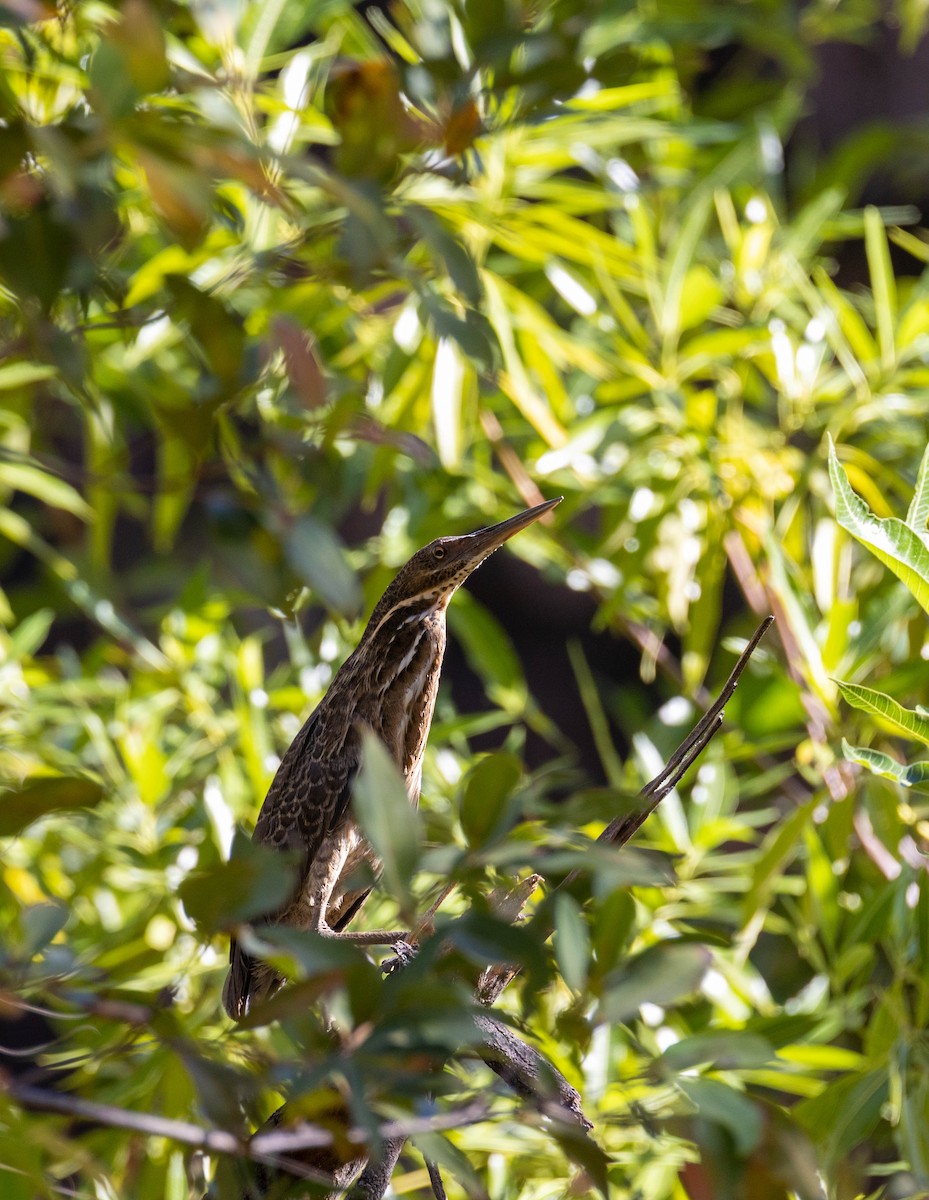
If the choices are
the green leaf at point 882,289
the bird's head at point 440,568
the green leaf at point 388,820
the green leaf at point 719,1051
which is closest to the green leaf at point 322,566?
the green leaf at point 388,820

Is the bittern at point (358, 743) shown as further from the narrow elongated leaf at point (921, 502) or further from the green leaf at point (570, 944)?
the green leaf at point (570, 944)

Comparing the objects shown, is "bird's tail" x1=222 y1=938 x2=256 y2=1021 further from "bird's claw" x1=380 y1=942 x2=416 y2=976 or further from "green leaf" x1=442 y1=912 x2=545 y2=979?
"green leaf" x1=442 y1=912 x2=545 y2=979

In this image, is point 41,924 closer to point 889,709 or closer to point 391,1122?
point 391,1122

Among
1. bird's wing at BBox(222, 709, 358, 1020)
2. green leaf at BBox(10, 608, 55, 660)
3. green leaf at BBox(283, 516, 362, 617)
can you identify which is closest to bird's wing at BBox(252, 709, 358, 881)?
bird's wing at BBox(222, 709, 358, 1020)

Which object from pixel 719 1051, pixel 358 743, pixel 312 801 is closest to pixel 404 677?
pixel 358 743

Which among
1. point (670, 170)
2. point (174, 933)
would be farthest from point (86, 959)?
point (670, 170)

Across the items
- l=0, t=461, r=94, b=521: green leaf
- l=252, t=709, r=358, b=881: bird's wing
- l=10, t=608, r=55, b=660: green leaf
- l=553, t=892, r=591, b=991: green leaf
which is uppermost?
l=553, t=892, r=591, b=991: green leaf
